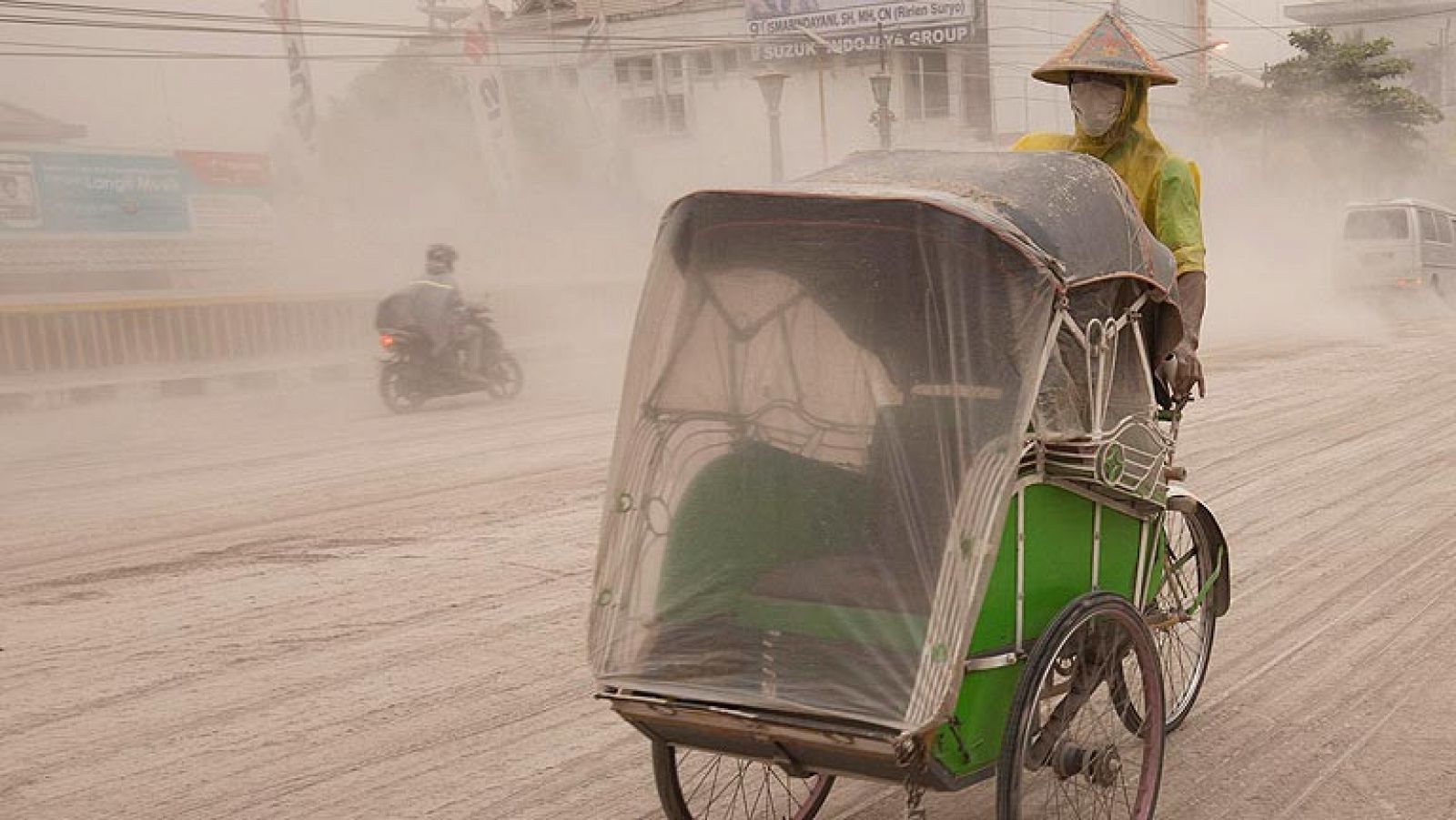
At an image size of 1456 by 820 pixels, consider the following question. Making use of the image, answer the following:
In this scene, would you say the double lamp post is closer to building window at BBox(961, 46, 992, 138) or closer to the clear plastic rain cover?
building window at BBox(961, 46, 992, 138)

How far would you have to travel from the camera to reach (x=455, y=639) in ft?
20.8

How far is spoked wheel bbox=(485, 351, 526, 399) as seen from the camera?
16.8 m

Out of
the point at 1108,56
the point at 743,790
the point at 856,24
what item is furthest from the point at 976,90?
the point at 743,790

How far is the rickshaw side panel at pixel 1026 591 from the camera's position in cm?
357

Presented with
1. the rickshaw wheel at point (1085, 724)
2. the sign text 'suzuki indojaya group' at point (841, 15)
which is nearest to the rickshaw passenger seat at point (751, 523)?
the rickshaw wheel at point (1085, 724)

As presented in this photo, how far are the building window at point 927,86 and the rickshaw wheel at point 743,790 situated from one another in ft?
166

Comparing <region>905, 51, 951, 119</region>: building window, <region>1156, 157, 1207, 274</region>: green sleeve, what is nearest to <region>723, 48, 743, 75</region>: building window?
<region>905, 51, 951, 119</region>: building window

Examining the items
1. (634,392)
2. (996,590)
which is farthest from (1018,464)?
(634,392)

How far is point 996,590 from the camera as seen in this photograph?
11.9 feet

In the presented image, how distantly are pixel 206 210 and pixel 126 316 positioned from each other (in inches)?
188

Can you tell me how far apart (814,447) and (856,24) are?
5187cm

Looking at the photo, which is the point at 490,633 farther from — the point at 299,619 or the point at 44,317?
the point at 44,317

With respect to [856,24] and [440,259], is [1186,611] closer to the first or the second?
[440,259]

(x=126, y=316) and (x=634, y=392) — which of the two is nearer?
(x=634, y=392)
